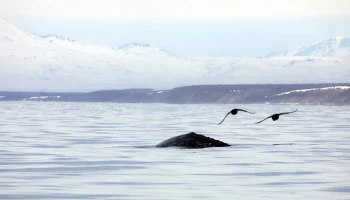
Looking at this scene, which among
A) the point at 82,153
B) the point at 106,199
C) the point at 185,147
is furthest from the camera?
the point at 185,147

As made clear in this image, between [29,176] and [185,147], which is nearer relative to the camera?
[29,176]

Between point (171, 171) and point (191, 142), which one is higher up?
point (191, 142)

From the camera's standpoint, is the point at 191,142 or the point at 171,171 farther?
the point at 191,142

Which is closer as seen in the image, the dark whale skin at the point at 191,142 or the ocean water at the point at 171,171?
the ocean water at the point at 171,171

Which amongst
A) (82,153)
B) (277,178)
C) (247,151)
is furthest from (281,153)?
(277,178)

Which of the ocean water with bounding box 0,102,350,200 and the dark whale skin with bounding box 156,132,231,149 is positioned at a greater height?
the dark whale skin with bounding box 156,132,231,149

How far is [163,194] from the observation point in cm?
2242

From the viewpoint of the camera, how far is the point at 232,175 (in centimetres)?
2719

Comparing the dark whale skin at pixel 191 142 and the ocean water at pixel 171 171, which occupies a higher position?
the dark whale skin at pixel 191 142

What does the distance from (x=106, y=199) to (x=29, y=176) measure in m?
5.87

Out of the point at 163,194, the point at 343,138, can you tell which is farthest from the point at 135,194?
the point at 343,138

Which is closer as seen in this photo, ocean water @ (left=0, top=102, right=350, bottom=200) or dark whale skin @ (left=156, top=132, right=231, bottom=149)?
ocean water @ (left=0, top=102, right=350, bottom=200)

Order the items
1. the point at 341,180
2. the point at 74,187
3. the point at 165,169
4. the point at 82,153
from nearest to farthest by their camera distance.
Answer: the point at 74,187 → the point at 341,180 → the point at 165,169 → the point at 82,153

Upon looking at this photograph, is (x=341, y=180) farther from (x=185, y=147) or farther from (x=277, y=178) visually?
(x=185, y=147)
